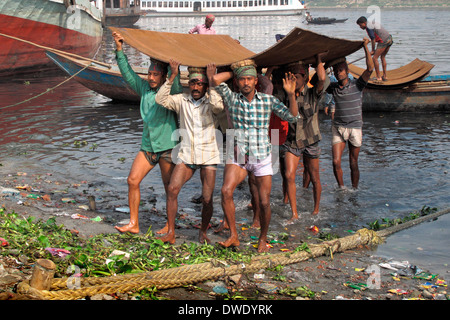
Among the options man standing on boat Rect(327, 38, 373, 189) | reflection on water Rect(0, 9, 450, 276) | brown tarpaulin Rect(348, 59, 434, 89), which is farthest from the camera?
brown tarpaulin Rect(348, 59, 434, 89)

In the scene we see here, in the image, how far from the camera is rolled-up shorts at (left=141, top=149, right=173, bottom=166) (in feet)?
18.1

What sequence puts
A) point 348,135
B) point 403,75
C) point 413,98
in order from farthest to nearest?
point 403,75 → point 413,98 → point 348,135

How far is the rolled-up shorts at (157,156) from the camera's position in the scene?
551cm

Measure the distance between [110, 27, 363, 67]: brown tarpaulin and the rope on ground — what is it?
1934 millimetres

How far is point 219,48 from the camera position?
6.84 metres

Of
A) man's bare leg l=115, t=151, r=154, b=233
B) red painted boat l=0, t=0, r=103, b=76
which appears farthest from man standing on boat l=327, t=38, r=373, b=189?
red painted boat l=0, t=0, r=103, b=76

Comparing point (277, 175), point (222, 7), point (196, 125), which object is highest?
point (222, 7)

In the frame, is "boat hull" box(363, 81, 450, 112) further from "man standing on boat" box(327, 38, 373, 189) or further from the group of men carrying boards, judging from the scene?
the group of men carrying boards

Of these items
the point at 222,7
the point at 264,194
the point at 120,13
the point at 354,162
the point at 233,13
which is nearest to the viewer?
the point at 264,194

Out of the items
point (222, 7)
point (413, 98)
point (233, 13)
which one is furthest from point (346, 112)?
point (222, 7)

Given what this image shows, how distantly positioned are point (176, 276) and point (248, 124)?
1.61m

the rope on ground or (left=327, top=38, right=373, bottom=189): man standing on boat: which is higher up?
(left=327, top=38, right=373, bottom=189): man standing on boat

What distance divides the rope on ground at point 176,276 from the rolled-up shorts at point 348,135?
216 centimetres

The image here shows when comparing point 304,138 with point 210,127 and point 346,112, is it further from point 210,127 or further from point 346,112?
point 210,127
